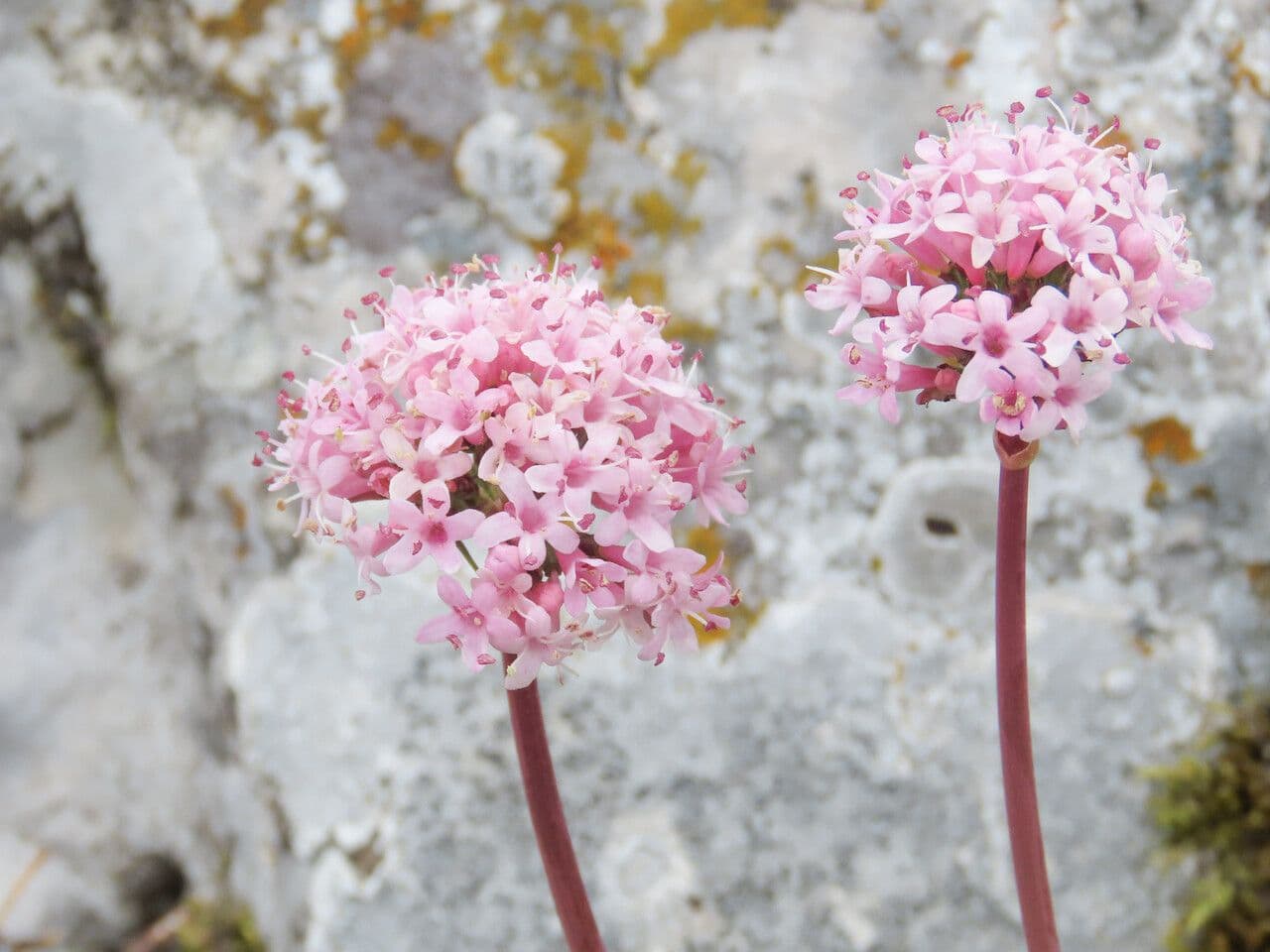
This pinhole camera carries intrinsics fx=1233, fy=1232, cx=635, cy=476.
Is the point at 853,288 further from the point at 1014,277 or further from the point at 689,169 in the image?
the point at 689,169

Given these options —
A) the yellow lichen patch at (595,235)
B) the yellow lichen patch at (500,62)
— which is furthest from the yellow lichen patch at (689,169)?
the yellow lichen patch at (500,62)

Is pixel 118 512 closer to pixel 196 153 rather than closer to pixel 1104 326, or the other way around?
pixel 196 153

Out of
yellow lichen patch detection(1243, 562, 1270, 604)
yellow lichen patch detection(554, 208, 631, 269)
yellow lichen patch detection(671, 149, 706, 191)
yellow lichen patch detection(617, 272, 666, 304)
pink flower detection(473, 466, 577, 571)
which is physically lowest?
pink flower detection(473, 466, 577, 571)

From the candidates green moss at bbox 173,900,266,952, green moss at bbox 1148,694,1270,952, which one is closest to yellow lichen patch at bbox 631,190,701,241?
green moss at bbox 1148,694,1270,952

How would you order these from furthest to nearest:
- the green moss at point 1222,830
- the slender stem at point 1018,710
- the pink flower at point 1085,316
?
→ the green moss at point 1222,830, the slender stem at point 1018,710, the pink flower at point 1085,316

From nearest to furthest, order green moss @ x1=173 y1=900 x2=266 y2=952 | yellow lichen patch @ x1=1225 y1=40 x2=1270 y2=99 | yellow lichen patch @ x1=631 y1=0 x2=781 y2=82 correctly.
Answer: yellow lichen patch @ x1=1225 y1=40 x2=1270 y2=99, yellow lichen patch @ x1=631 y1=0 x2=781 y2=82, green moss @ x1=173 y1=900 x2=266 y2=952

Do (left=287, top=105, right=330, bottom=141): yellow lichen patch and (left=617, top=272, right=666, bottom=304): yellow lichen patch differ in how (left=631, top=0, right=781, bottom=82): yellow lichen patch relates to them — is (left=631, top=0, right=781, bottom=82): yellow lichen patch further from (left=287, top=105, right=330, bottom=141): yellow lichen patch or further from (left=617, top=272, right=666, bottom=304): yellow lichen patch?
(left=287, top=105, right=330, bottom=141): yellow lichen patch

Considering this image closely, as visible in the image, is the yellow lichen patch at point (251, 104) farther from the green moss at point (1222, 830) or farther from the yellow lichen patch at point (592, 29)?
the green moss at point (1222, 830)

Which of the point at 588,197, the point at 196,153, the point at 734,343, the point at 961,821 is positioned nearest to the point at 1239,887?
the point at 961,821
